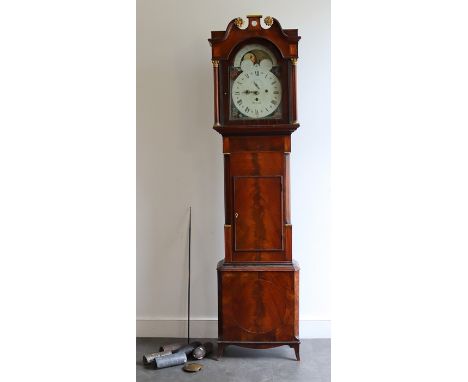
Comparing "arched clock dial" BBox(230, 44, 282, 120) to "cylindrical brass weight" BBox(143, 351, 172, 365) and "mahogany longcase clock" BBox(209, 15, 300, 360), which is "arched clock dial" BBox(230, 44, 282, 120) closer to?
"mahogany longcase clock" BBox(209, 15, 300, 360)

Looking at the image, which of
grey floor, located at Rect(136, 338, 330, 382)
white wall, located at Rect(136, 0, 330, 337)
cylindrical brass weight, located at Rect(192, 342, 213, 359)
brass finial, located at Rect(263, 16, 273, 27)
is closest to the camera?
grey floor, located at Rect(136, 338, 330, 382)

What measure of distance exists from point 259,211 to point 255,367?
3.07 ft

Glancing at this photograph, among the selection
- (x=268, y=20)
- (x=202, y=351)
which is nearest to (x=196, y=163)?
(x=268, y=20)

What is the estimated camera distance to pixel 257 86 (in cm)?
259

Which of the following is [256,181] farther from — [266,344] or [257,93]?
[266,344]

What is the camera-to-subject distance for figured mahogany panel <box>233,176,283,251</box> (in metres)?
2.59

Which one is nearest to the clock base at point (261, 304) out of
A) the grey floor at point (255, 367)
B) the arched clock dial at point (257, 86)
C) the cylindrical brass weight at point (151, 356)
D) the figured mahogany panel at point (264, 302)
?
the figured mahogany panel at point (264, 302)

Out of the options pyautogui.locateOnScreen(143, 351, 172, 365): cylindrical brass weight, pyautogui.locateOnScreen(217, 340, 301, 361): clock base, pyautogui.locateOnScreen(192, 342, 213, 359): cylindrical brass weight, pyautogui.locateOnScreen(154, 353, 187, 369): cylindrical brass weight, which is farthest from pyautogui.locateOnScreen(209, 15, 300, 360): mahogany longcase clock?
pyautogui.locateOnScreen(143, 351, 172, 365): cylindrical brass weight

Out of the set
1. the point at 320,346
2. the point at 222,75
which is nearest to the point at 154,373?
the point at 320,346

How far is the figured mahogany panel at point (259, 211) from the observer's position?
259 centimetres

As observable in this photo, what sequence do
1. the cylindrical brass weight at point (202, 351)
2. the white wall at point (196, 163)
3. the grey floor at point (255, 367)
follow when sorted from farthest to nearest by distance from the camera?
the white wall at point (196, 163)
the cylindrical brass weight at point (202, 351)
the grey floor at point (255, 367)

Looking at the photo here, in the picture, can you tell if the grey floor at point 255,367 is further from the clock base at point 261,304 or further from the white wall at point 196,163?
the white wall at point 196,163
